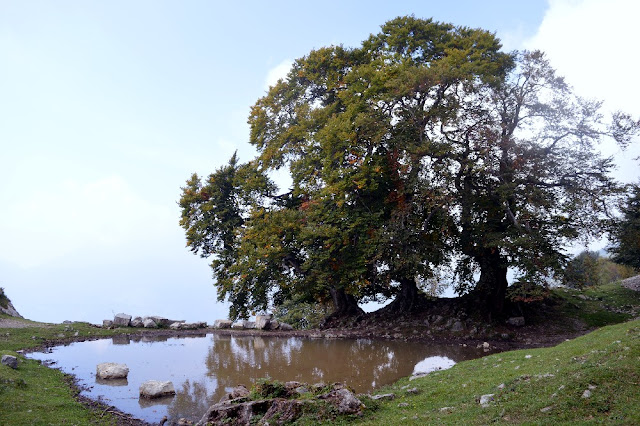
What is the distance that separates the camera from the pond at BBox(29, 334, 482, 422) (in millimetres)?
14406

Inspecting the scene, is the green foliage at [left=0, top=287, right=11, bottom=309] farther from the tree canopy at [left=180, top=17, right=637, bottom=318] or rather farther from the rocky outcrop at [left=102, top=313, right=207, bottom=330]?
the tree canopy at [left=180, top=17, right=637, bottom=318]

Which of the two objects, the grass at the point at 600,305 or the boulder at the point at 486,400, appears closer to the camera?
the boulder at the point at 486,400

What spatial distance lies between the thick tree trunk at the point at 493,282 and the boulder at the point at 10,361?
75.7 ft

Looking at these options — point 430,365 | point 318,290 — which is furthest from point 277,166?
point 430,365

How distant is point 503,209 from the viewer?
23875 mm

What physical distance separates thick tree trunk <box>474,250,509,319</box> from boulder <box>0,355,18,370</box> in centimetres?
2308

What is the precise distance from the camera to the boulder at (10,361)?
15321 mm

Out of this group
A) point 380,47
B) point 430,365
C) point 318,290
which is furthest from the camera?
point 318,290

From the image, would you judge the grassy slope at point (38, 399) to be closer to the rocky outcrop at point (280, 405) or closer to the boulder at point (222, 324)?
the rocky outcrop at point (280, 405)

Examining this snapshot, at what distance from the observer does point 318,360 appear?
2014 cm

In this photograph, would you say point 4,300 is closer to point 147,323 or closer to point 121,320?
point 121,320

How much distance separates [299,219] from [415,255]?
806 centimetres

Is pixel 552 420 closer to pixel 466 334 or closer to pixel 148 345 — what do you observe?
pixel 466 334

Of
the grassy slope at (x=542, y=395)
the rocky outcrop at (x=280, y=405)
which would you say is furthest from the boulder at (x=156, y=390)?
the grassy slope at (x=542, y=395)
